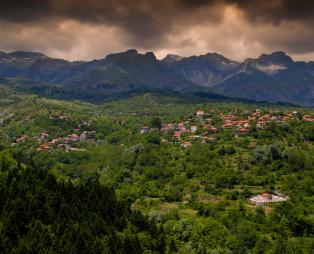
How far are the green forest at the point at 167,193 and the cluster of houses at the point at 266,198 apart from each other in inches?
37.9

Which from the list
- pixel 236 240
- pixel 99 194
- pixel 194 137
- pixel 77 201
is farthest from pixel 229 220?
pixel 194 137

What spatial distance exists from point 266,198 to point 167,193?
23889 mm

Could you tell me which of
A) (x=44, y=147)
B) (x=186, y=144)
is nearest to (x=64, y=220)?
(x=186, y=144)

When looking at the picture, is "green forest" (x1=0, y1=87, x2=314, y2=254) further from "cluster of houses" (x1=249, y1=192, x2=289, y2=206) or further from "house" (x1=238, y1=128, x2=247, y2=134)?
"cluster of houses" (x1=249, y1=192, x2=289, y2=206)

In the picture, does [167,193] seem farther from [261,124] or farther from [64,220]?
[261,124]

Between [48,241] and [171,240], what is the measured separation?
Result: 2517 centimetres

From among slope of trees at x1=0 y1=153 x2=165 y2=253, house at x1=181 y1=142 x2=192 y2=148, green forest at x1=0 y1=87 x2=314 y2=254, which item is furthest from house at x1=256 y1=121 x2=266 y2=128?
slope of trees at x1=0 y1=153 x2=165 y2=253

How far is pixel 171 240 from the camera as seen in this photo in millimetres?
75500

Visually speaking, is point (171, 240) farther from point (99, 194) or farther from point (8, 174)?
point (8, 174)

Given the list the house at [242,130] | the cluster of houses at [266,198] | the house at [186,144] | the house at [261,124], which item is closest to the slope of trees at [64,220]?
the cluster of houses at [266,198]

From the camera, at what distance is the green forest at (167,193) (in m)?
62.1

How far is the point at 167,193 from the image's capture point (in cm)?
11762

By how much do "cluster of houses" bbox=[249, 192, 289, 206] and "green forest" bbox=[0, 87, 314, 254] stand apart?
961 millimetres

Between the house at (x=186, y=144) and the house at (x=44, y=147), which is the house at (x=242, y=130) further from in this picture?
the house at (x=44, y=147)
